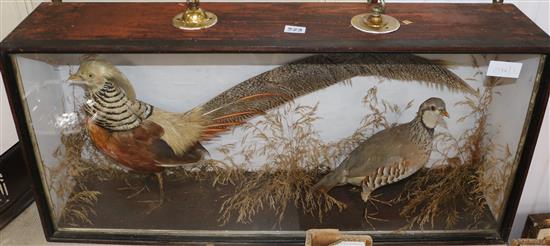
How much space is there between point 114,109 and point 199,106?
21 cm

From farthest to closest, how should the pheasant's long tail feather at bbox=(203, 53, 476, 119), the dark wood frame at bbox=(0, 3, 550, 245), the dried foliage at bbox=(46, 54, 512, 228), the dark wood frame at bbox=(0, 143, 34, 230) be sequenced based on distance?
the dark wood frame at bbox=(0, 143, 34, 230) < the dried foliage at bbox=(46, 54, 512, 228) < the pheasant's long tail feather at bbox=(203, 53, 476, 119) < the dark wood frame at bbox=(0, 3, 550, 245)

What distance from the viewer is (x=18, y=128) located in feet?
4.30

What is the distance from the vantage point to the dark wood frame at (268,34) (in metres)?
1.21

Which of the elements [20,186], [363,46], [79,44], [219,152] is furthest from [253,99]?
[20,186]

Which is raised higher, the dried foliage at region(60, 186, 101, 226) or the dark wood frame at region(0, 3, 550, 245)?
the dark wood frame at region(0, 3, 550, 245)

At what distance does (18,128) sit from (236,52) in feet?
1.79

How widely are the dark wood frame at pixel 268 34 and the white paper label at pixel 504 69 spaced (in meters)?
0.06

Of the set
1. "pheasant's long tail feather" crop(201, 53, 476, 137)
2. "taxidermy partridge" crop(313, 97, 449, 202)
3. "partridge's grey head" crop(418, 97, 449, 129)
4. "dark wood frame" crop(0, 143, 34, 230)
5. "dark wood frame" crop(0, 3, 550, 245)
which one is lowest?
"dark wood frame" crop(0, 143, 34, 230)

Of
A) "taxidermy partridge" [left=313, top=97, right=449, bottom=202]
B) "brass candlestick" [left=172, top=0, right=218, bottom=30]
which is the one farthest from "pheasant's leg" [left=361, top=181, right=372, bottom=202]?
"brass candlestick" [left=172, top=0, right=218, bottom=30]

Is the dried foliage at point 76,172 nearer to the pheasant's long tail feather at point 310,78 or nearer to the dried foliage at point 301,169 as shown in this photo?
the dried foliage at point 301,169

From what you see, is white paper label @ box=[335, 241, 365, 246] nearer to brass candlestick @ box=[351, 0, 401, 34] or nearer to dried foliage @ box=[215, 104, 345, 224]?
dried foliage @ box=[215, 104, 345, 224]

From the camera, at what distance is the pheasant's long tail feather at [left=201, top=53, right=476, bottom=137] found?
1.32 meters

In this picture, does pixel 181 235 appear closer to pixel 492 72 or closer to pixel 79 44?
pixel 79 44

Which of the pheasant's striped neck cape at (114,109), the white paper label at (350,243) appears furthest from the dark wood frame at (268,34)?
the white paper label at (350,243)
